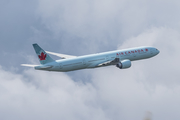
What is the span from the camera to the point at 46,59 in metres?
53.4

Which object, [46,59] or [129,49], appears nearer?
[46,59]

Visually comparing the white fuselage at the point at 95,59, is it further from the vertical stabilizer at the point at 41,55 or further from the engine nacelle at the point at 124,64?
the engine nacelle at the point at 124,64

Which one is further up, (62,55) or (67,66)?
(62,55)

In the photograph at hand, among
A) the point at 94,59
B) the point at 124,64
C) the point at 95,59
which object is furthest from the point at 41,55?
the point at 124,64

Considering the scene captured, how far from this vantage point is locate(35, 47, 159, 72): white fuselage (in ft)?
178

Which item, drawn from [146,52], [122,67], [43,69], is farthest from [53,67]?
[146,52]

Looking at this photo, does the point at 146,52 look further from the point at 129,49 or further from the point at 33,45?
the point at 33,45

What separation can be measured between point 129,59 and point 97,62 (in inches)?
386

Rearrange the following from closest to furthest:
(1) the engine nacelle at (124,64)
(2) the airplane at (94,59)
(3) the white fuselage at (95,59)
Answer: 1. (2) the airplane at (94,59)
2. (3) the white fuselage at (95,59)
3. (1) the engine nacelle at (124,64)

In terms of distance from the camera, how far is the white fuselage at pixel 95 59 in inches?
2142

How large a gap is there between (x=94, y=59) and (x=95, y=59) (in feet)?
0.94

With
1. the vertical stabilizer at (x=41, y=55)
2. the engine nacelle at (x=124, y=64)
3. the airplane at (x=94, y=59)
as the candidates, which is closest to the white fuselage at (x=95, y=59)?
the airplane at (x=94, y=59)

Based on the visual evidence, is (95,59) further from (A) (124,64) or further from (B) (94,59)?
(A) (124,64)

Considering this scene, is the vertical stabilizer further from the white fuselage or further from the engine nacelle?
the engine nacelle
